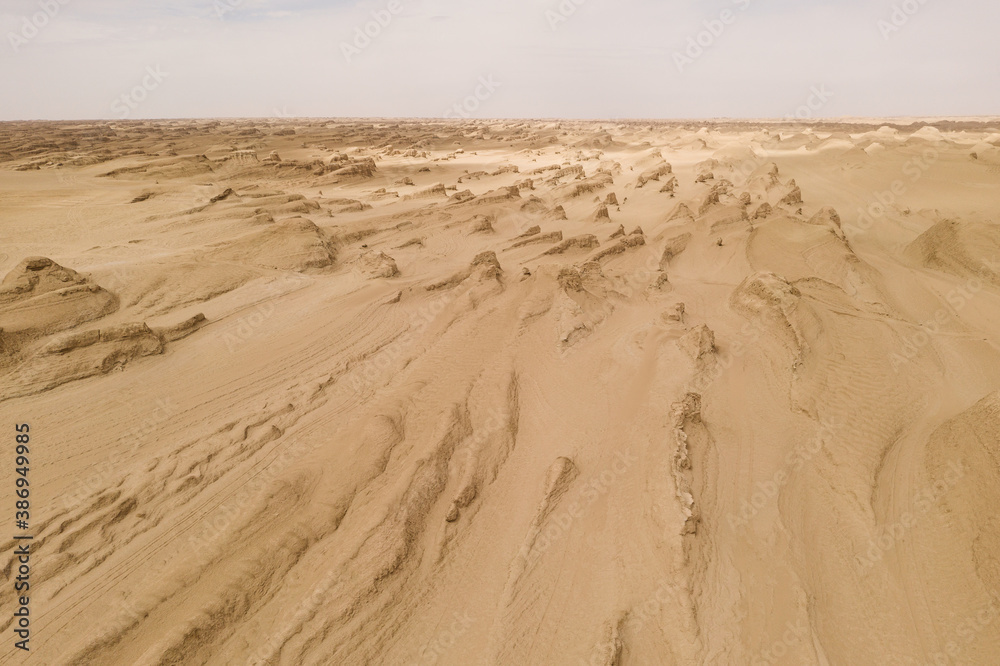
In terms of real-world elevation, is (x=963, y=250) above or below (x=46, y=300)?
below

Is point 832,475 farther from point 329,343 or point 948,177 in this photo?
point 948,177

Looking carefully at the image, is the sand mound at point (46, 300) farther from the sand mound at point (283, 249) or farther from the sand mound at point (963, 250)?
the sand mound at point (963, 250)

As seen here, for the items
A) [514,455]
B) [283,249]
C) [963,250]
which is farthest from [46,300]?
[963,250]

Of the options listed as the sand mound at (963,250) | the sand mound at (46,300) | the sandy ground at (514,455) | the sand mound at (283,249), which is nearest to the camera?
the sandy ground at (514,455)

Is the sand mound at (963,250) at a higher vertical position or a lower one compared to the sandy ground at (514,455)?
higher

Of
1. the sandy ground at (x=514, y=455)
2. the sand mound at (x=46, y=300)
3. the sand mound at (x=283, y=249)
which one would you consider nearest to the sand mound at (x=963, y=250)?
the sandy ground at (x=514, y=455)

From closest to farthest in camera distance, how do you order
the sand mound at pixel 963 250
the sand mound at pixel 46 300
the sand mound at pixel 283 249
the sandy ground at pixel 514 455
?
the sandy ground at pixel 514 455 < the sand mound at pixel 46 300 < the sand mound at pixel 963 250 < the sand mound at pixel 283 249

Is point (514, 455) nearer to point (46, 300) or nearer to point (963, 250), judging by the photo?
point (46, 300)

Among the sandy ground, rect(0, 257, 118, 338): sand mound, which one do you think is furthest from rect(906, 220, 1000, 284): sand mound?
rect(0, 257, 118, 338): sand mound

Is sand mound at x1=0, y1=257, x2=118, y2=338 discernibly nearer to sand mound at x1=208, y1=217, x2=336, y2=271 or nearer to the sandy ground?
the sandy ground

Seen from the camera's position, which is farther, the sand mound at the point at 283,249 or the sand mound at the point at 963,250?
the sand mound at the point at 283,249

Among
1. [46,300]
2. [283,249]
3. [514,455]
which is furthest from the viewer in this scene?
[283,249]
